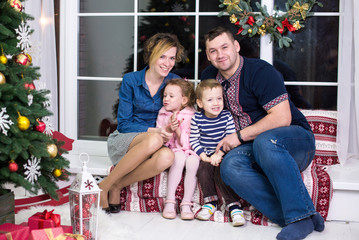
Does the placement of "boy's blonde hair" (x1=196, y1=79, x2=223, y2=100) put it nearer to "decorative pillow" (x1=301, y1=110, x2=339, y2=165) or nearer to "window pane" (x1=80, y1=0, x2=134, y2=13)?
"decorative pillow" (x1=301, y1=110, x2=339, y2=165)

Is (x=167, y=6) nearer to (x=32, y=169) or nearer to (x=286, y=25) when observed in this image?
(x=286, y=25)

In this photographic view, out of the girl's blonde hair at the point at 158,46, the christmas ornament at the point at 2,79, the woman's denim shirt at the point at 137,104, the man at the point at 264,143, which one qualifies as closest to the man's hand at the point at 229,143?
the man at the point at 264,143

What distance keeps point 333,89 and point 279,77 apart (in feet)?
2.62

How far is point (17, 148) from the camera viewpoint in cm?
197

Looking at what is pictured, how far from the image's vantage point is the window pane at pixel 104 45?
363 cm

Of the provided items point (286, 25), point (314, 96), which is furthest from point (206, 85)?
point (314, 96)

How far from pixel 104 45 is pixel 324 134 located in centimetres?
171

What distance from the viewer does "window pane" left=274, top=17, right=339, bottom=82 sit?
3.32 metres

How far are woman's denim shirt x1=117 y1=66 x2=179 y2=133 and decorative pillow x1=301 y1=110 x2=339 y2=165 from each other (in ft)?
3.25

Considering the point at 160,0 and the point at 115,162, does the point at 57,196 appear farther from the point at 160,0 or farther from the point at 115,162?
the point at 160,0

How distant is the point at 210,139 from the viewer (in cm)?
285

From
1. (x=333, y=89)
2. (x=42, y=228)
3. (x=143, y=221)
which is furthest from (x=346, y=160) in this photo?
(x=42, y=228)

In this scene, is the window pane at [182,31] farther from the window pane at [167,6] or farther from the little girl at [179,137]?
the little girl at [179,137]

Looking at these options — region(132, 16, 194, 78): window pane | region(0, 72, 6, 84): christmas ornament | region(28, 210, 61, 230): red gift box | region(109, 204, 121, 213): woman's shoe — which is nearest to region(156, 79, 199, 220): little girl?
region(109, 204, 121, 213): woman's shoe
